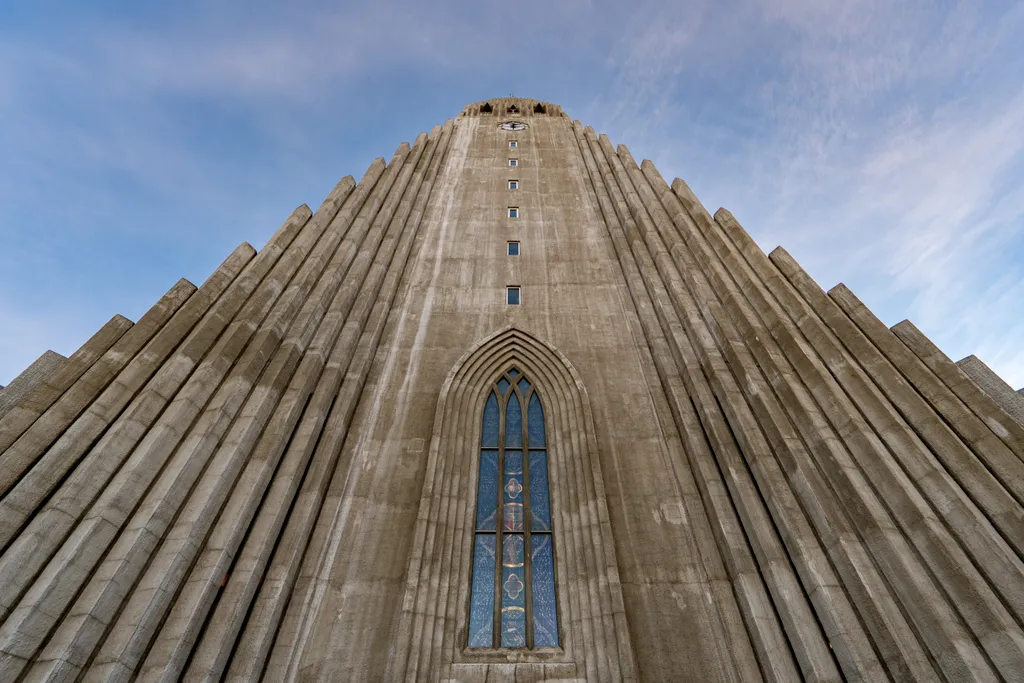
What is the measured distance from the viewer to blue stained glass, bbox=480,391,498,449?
12664 millimetres

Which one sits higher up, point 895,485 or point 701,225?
point 701,225

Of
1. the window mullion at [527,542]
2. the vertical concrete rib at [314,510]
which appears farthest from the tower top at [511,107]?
the window mullion at [527,542]

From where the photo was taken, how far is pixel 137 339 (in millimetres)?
10641

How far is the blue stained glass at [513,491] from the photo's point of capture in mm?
11055

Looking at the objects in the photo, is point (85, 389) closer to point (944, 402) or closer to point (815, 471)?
point (815, 471)

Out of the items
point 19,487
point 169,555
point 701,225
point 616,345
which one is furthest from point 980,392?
point 19,487

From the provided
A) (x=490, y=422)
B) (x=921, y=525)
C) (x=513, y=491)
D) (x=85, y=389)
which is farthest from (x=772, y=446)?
(x=85, y=389)

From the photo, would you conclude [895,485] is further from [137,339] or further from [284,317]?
[137,339]

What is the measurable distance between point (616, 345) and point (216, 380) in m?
9.72

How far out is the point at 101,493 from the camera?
8.29m

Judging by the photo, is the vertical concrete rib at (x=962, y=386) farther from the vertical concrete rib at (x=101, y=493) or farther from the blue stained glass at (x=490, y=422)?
the vertical concrete rib at (x=101, y=493)

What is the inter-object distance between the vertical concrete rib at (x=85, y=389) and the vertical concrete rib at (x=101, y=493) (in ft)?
2.16

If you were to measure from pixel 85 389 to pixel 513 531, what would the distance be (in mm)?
8302

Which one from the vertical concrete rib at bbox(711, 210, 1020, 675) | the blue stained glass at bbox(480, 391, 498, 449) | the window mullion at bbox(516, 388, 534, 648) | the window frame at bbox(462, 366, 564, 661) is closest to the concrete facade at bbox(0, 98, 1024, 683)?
the vertical concrete rib at bbox(711, 210, 1020, 675)
